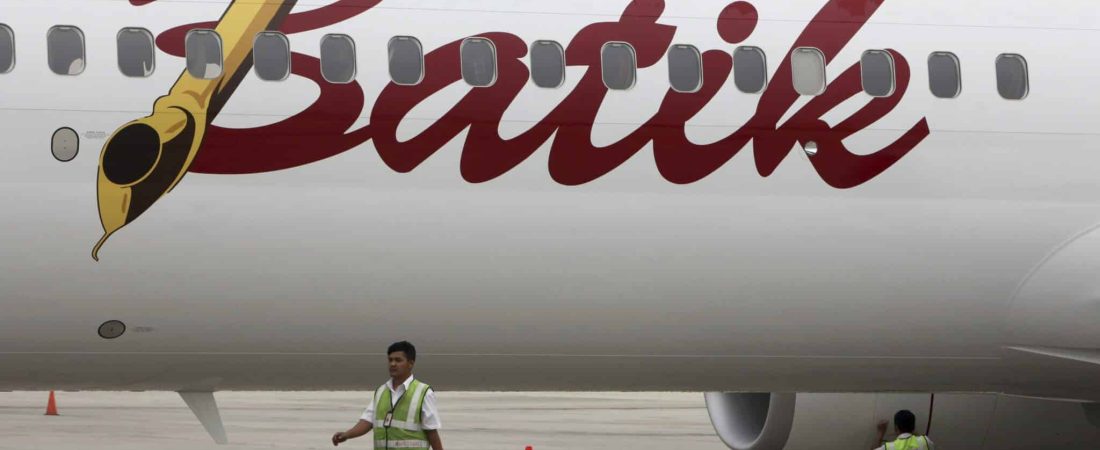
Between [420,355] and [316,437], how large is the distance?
474 inches

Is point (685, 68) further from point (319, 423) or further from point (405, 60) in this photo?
point (319, 423)

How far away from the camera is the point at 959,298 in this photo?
9508 millimetres

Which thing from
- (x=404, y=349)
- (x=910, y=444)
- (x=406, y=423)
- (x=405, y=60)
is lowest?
(x=406, y=423)

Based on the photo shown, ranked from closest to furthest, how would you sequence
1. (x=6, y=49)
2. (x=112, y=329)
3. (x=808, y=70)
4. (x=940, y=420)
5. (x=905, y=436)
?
(x=6, y=49)
(x=112, y=329)
(x=808, y=70)
(x=905, y=436)
(x=940, y=420)

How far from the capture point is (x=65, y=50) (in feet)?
27.7

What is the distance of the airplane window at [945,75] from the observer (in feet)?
31.2

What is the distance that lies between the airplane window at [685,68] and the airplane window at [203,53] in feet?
8.39

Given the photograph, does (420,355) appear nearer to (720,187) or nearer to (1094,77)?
(720,187)

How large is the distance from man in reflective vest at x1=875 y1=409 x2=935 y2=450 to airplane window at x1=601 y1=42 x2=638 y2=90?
11.2 feet

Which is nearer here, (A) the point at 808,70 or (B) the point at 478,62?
(B) the point at 478,62

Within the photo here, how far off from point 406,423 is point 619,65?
2.63 metres

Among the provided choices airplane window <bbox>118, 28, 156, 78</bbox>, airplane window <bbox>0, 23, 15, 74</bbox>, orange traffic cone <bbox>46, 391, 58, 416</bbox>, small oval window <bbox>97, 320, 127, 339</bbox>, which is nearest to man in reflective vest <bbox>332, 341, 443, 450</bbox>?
small oval window <bbox>97, 320, 127, 339</bbox>

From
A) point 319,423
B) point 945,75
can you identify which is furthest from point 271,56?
point 319,423

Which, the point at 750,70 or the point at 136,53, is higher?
the point at 136,53
